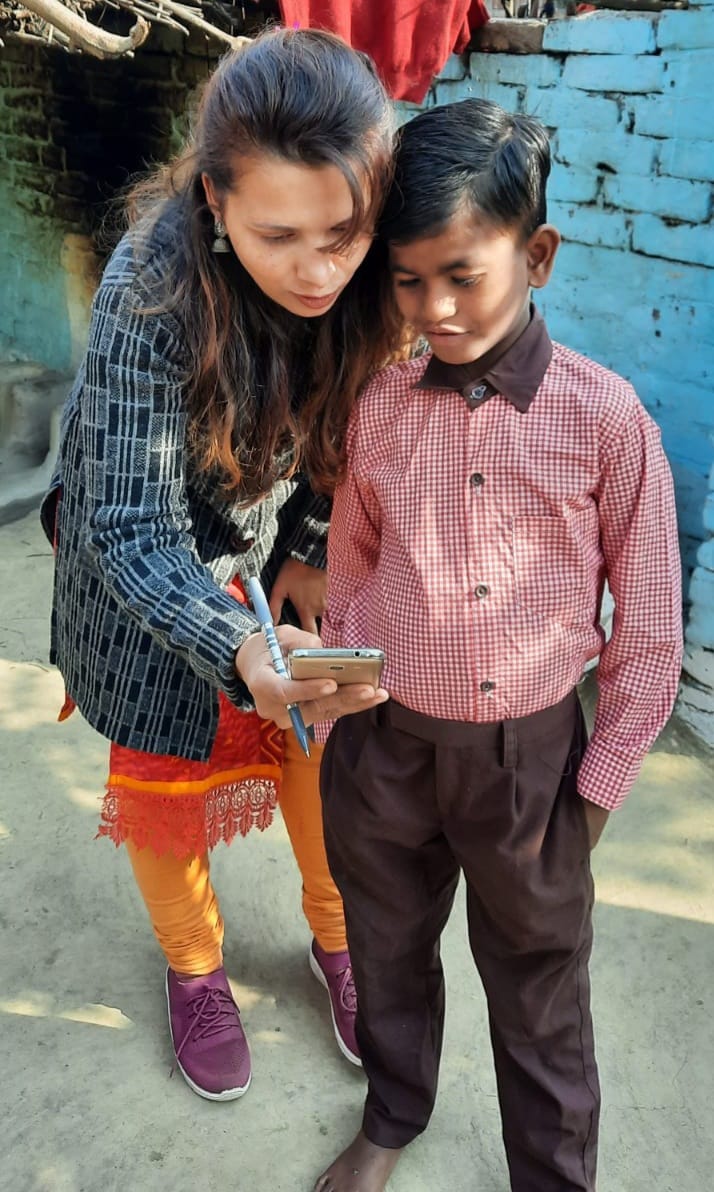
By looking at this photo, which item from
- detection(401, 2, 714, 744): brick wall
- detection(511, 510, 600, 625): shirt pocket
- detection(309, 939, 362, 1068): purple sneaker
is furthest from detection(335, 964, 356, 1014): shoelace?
detection(401, 2, 714, 744): brick wall

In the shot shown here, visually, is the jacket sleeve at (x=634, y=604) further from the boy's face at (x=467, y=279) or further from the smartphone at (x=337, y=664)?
the smartphone at (x=337, y=664)

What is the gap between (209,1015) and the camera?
200cm

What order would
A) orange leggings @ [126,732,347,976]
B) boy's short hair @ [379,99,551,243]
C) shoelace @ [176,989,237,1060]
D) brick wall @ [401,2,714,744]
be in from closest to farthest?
boy's short hair @ [379,99,551,243]
orange leggings @ [126,732,347,976]
shoelace @ [176,989,237,1060]
brick wall @ [401,2,714,744]

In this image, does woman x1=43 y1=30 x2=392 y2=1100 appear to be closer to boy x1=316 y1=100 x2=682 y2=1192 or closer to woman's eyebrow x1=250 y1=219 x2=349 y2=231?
woman's eyebrow x1=250 y1=219 x2=349 y2=231

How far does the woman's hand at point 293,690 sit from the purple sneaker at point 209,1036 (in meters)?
0.89

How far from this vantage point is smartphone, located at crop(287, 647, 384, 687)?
1.16 m

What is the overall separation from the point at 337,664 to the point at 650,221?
2.11 metres

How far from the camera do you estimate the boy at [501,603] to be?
4.31ft

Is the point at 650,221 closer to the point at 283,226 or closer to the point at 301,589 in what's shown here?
the point at 301,589

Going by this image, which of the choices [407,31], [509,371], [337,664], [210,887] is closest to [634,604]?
[509,371]

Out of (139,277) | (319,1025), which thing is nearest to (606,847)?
(319,1025)

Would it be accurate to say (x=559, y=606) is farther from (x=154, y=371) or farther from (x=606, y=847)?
(x=606, y=847)

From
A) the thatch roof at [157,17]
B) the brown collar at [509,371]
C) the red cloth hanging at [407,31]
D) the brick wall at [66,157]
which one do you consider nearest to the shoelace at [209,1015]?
the brown collar at [509,371]

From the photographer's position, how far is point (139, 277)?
4.52ft
